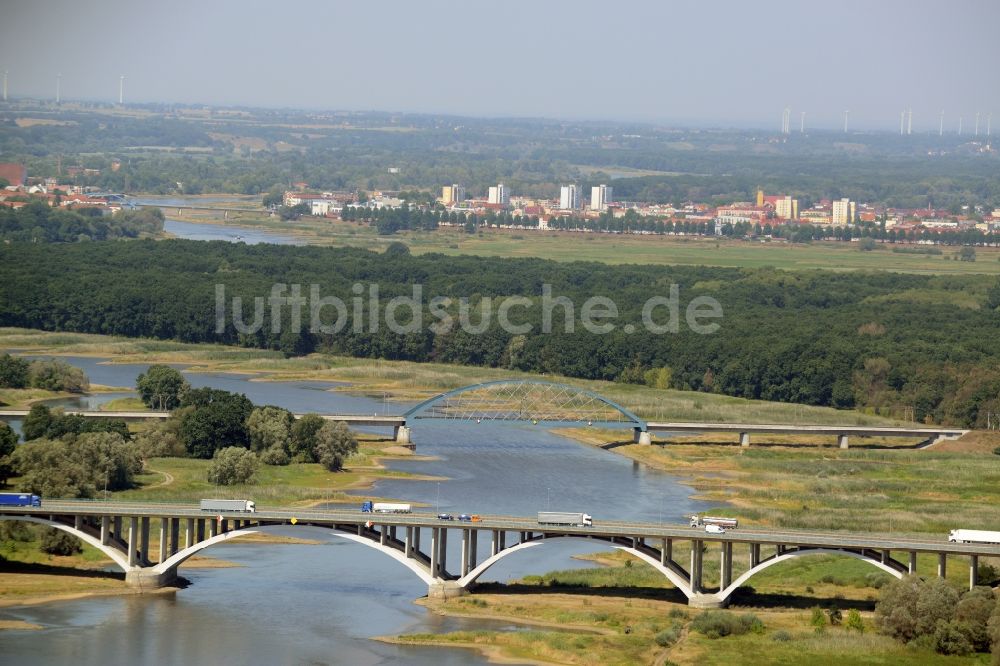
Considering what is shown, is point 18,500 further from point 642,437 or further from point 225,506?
point 642,437

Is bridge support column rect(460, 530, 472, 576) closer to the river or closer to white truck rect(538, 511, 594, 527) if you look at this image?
the river

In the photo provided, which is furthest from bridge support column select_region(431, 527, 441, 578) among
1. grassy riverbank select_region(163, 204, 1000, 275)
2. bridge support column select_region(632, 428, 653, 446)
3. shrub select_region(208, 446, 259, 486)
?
grassy riverbank select_region(163, 204, 1000, 275)

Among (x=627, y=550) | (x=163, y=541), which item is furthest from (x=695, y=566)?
(x=163, y=541)

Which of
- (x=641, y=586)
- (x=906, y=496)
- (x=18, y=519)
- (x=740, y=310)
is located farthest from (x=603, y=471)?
(x=740, y=310)

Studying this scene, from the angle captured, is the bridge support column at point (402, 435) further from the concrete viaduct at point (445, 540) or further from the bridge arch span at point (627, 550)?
the bridge arch span at point (627, 550)

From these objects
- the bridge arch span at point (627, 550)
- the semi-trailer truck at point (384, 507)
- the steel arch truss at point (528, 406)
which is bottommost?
the steel arch truss at point (528, 406)

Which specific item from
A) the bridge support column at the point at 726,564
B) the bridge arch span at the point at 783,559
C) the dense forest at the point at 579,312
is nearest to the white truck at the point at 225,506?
the bridge support column at the point at 726,564
